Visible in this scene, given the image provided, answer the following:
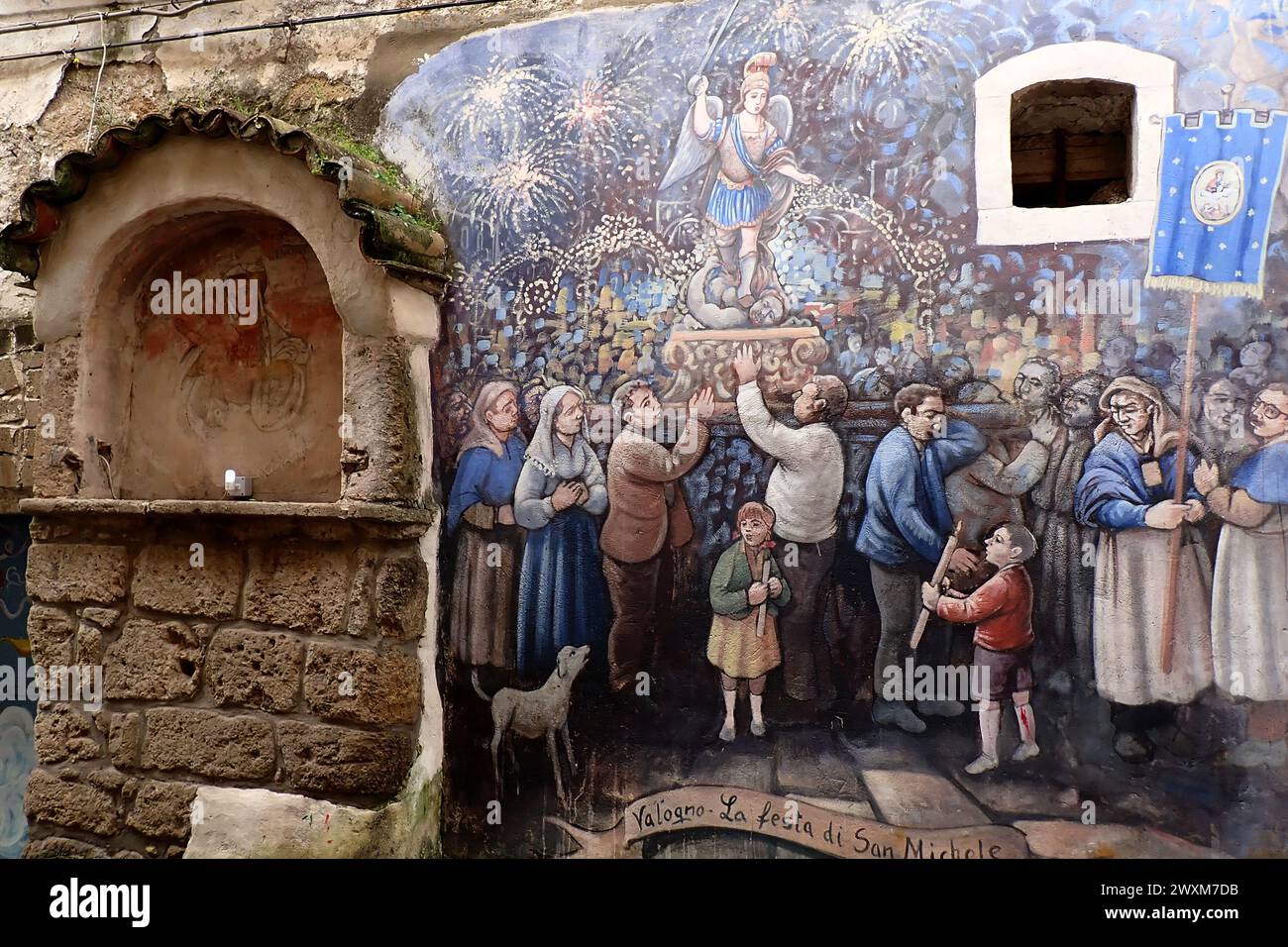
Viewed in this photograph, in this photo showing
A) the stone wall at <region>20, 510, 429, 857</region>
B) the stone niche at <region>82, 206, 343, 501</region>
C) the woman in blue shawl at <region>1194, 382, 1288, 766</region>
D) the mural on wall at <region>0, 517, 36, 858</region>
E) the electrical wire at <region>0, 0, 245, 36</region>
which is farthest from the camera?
the mural on wall at <region>0, 517, 36, 858</region>

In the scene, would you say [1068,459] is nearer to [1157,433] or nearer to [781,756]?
[1157,433]

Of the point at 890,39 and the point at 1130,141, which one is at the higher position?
the point at 890,39

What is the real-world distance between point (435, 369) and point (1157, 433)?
2725 millimetres

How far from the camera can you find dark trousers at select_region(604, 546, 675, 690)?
3.62 metres

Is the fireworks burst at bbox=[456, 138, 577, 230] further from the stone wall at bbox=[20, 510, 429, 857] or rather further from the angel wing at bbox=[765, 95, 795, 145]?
the stone wall at bbox=[20, 510, 429, 857]

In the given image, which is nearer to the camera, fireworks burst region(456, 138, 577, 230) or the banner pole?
the banner pole

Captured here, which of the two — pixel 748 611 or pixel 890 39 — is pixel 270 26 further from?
pixel 748 611

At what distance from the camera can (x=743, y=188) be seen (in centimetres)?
361

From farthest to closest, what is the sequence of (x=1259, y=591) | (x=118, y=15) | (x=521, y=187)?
(x=118, y=15), (x=521, y=187), (x=1259, y=591)

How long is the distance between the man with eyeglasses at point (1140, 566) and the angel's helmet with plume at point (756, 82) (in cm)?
169

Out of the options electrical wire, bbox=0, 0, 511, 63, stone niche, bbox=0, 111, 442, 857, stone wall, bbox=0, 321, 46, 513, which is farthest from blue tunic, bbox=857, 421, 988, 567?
stone wall, bbox=0, 321, 46, 513

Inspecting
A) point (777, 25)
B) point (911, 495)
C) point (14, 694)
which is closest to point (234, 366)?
point (14, 694)

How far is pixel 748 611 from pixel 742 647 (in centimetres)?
14

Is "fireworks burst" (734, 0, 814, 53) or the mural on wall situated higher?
"fireworks burst" (734, 0, 814, 53)
